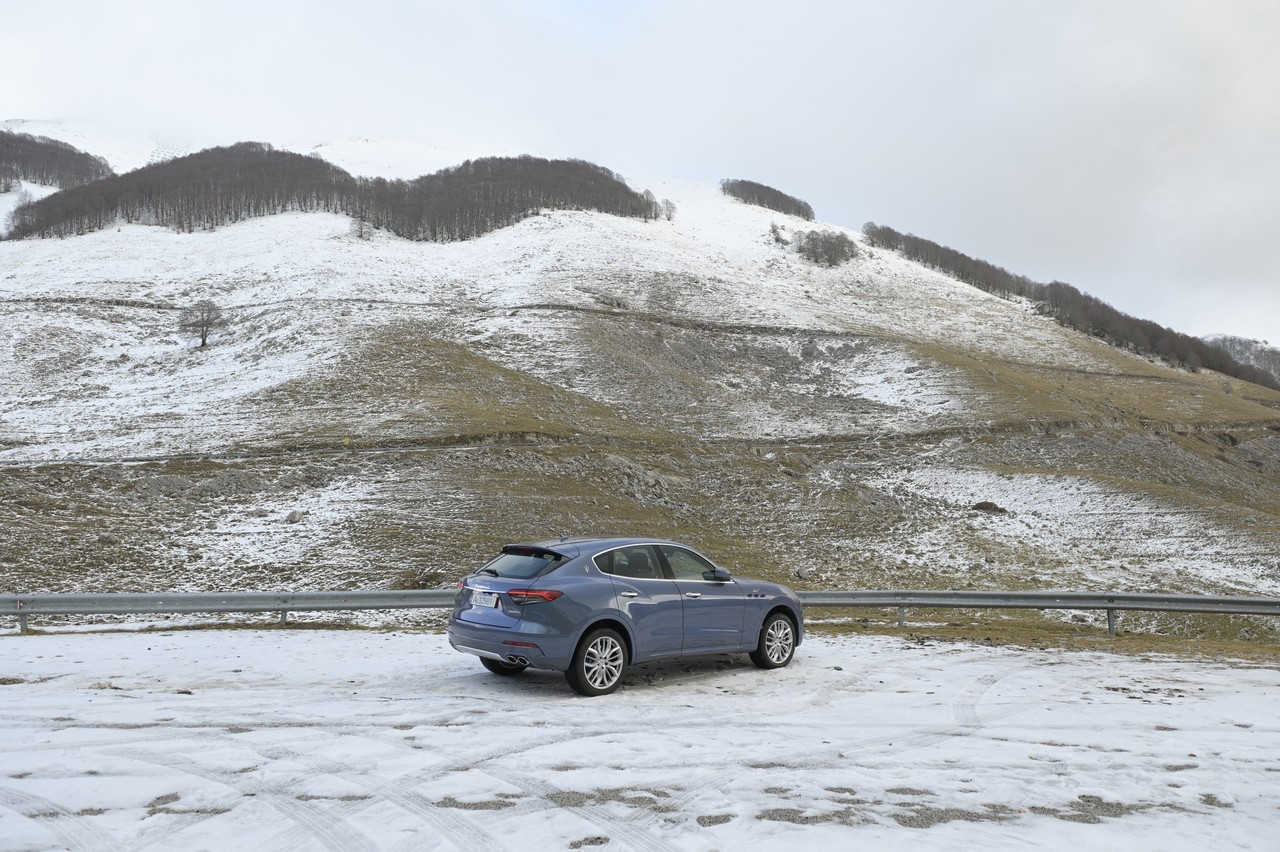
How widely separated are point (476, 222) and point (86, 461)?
81271mm

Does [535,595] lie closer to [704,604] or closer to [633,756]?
[704,604]

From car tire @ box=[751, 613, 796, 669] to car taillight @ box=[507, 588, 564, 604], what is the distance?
129 inches

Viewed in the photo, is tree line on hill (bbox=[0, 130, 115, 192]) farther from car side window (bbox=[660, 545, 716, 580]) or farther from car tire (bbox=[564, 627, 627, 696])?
car tire (bbox=[564, 627, 627, 696])

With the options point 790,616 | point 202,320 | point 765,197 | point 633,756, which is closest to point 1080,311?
point 765,197

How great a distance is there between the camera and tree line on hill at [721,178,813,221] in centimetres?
13762

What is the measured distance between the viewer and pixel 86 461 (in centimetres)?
2711

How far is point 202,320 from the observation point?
52.4 m

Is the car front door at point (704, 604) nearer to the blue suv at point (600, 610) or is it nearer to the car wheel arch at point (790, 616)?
the blue suv at point (600, 610)

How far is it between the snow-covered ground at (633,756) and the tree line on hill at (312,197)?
94965mm

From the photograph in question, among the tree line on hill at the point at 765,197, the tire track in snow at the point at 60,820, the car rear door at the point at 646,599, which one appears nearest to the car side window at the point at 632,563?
the car rear door at the point at 646,599

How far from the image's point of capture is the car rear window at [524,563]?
30.3 ft

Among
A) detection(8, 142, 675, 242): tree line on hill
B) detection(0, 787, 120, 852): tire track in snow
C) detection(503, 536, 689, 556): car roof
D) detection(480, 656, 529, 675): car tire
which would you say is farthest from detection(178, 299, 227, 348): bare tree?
detection(0, 787, 120, 852): tire track in snow

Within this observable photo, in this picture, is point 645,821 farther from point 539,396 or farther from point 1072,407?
point 1072,407

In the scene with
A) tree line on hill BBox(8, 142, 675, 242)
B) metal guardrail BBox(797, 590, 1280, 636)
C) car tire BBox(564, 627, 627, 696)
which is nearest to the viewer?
car tire BBox(564, 627, 627, 696)
